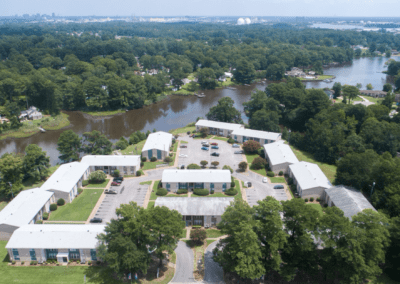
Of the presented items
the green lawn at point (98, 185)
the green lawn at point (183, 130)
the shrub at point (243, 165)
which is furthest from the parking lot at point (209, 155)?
the green lawn at point (98, 185)

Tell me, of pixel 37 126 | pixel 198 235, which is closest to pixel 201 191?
pixel 198 235

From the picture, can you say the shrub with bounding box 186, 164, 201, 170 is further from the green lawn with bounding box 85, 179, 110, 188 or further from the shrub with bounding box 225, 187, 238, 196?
the green lawn with bounding box 85, 179, 110, 188

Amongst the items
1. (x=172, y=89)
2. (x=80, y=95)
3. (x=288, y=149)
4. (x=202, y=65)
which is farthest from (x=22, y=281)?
(x=202, y=65)

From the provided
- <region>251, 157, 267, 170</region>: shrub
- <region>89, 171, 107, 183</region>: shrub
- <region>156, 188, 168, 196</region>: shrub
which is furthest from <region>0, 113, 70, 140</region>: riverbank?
<region>251, 157, 267, 170</region>: shrub

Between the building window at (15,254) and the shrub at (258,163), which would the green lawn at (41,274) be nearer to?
the building window at (15,254)

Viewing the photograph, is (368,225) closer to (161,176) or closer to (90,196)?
(161,176)

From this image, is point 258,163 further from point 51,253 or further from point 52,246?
point 51,253

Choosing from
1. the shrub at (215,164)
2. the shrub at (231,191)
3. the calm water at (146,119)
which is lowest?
the calm water at (146,119)
